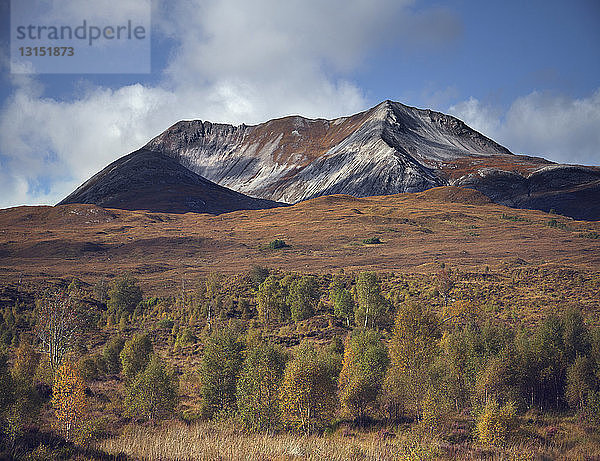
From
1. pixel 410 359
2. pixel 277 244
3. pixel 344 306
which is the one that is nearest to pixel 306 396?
pixel 410 359

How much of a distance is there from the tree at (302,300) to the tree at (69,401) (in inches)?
1271

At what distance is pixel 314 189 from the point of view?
653 ft

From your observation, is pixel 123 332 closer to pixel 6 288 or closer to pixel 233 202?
pixel 6 288

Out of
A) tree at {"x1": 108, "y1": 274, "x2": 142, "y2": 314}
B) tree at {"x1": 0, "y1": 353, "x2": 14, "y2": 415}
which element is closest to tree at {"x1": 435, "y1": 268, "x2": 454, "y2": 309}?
tree at {"x1": 108, "y1": 274, "x2": 142, "y2": 314}

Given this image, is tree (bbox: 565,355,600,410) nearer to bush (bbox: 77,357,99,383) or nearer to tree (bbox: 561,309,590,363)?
tree (bbox: 561,309,590,363)

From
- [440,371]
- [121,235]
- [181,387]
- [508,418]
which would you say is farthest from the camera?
[121,235]

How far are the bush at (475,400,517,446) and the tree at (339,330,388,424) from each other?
8.07 meters

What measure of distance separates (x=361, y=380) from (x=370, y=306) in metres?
22.7

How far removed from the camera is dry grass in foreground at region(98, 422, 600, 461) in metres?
24.5

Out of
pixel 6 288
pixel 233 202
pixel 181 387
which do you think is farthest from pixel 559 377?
pixel 233 202

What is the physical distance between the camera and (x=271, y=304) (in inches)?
2330

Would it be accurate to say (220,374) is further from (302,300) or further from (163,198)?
(163,198)

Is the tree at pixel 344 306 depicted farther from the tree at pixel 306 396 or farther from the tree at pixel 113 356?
the tree at pixel 113 356

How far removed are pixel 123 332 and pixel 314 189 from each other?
148111 mm
